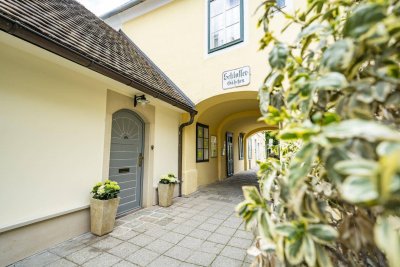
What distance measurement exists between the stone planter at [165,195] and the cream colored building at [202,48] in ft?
4.00

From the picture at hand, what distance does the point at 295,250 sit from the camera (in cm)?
84

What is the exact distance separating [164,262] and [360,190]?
2.65 metres

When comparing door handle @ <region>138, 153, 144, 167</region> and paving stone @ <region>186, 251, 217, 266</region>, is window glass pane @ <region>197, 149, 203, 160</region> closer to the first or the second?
door handle @ <region>138, 153, 144, 167</region>

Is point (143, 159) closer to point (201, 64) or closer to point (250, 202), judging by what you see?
point (201, 64)

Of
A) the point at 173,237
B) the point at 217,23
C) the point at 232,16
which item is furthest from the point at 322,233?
the point at 217,23

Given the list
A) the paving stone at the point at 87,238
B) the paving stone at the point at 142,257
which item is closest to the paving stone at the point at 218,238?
the paving stone at the point at 142,257

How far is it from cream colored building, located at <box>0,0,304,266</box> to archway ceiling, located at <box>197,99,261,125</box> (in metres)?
0.10

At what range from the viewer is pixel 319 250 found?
0.85 m

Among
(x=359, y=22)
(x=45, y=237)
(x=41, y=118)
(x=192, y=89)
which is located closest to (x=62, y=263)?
(x=45, y=237)

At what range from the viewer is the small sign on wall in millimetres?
4945

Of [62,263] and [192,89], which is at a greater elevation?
[192,89]

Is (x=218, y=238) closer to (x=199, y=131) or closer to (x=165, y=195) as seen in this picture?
(x=165, y=195)

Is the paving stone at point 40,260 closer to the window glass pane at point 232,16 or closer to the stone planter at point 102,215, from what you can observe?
the stone planter at point 102,215

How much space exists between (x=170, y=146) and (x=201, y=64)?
106 inches
